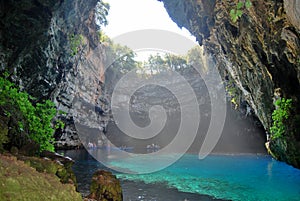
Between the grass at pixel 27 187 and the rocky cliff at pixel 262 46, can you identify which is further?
the rocky cliff at pixel 262 46

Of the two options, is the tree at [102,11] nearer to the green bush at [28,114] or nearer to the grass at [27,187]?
the green bush at [28,114]

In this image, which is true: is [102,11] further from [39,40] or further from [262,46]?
[262,46]

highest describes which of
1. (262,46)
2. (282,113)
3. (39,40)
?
(39,40)

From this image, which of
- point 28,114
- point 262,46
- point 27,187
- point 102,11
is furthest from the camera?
point 102,11

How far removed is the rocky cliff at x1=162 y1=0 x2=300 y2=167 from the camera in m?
8.40

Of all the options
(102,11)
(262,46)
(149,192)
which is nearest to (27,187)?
(149,192)

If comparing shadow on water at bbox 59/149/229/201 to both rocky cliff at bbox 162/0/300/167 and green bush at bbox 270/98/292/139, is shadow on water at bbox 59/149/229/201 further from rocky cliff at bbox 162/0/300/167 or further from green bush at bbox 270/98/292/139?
green bush at bbox 270/98/292/139

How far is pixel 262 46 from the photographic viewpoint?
1115 centimetres

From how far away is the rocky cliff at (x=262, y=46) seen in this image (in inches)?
331

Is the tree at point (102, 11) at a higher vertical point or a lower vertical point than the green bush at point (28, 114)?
higher

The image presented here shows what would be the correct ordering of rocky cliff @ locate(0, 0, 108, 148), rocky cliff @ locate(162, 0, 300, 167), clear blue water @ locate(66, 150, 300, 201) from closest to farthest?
1. clear blue water @ locate(66, 150, 300, 201)
2. rocky cliff @ locate(162, 0, 300, 167)
3. rocky cliff @ locate(0, 0, 108, 148)

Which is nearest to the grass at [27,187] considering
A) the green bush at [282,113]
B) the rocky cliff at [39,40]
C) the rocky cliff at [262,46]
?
the rocky cliff at [39,40]

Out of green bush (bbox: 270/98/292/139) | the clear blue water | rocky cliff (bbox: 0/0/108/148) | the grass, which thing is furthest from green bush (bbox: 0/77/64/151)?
green bush (bbox: 270/98/292/139)

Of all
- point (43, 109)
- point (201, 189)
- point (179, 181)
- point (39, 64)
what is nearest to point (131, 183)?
point (179, 181)
